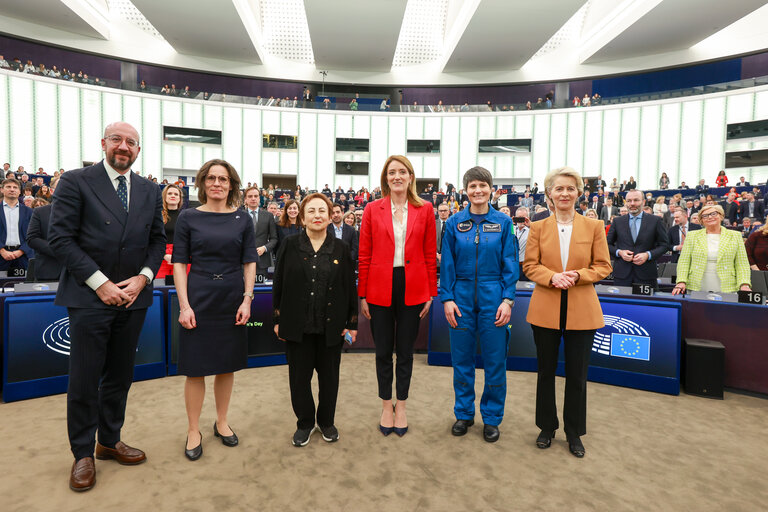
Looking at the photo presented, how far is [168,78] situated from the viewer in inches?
829

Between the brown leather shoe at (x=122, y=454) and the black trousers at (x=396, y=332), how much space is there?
55.5 inches

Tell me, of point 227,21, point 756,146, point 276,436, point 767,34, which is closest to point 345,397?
point 276,436

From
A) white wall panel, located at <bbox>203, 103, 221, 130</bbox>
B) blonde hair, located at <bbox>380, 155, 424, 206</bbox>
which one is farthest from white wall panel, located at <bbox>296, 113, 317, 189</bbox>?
blonde hair, located at <bbox>380, 155, 424, 206</bbox>

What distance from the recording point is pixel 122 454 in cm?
220

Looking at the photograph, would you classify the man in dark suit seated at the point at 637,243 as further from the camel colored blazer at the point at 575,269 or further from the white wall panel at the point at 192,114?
the white wall panel at the point at 192,114

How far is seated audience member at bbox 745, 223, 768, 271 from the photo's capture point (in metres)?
4.20

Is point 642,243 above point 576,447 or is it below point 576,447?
above

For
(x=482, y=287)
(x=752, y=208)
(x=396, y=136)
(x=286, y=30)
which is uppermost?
(x=286, y=30)

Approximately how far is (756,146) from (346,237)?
20.5 m

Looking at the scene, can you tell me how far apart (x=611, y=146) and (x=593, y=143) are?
82cm

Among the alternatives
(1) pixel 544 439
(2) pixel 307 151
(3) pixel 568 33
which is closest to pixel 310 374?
(1) pixel 544 439

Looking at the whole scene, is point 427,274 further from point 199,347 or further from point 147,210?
point 147,210

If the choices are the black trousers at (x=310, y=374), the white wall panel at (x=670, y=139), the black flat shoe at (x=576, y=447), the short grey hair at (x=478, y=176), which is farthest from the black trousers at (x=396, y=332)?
the white wall panel at (x=670, y=139)

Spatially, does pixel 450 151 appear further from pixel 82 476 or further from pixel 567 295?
pixel 82 476
